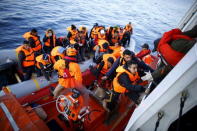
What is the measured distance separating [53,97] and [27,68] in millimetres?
1385

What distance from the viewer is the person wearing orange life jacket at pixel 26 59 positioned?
381cm

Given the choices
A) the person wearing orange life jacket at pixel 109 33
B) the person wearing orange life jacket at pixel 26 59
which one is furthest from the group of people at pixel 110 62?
the person wearing orange life jacket at pixel 109 33

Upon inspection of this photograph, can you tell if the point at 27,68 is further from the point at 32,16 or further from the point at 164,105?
the point at 32,16

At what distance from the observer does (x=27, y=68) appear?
401 cm

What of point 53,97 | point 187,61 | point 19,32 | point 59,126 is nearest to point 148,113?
point 187,61

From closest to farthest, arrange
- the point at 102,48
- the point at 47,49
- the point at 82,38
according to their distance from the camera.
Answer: the point at 102,48
the point at 47,49
the point at 82,38

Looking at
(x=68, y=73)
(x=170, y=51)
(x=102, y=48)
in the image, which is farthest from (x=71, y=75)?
(x=170, y=51)

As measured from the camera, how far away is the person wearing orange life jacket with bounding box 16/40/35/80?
3.81 m

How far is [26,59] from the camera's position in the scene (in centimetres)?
394

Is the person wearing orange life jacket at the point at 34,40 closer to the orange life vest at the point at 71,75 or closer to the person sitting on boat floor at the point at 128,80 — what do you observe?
the orange life vest at the point at 71,75

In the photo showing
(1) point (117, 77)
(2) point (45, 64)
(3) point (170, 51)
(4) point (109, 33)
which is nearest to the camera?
(3) point (170, 51)

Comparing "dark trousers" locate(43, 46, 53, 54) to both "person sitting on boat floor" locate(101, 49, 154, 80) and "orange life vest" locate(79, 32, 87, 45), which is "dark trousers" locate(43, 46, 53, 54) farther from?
"person sitting on boat floor" locate(101, 49, 154, 80)

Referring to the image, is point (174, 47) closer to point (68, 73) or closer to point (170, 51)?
point (170, 51)

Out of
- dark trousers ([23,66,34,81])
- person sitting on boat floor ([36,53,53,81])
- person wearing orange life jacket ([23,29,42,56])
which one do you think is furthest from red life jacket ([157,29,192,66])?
person wearing orange life jacket ([23,29,42,56])
